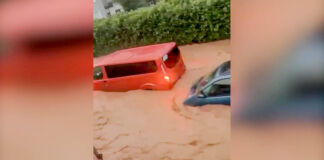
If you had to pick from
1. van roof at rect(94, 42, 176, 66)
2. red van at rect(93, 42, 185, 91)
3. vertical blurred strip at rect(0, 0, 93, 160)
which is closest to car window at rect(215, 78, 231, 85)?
red van at rect(93, 42, 185, 91)

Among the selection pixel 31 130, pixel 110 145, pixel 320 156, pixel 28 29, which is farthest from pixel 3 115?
pixel 320 156

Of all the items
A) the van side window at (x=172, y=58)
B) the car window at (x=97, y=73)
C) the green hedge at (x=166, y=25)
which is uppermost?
the green hedge at (x=166, y=25)

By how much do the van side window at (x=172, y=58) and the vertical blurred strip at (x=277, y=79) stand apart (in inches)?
10.8

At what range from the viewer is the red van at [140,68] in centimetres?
171

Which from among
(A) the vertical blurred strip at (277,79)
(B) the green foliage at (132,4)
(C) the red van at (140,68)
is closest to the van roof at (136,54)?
(C) the red van at (140,68)

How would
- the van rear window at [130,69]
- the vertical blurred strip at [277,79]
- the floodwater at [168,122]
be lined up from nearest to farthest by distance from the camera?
the vertical blurred strip at [277,79]
the floodwater at [168,122]
the van rear window at [130,69]

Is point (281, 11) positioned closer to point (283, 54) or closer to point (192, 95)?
point (283, 54)

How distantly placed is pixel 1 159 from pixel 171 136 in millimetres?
967

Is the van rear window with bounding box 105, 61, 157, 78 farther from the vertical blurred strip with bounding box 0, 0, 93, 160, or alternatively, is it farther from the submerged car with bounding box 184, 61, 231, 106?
the submerged car with bounding box 184, 61, 231, 106

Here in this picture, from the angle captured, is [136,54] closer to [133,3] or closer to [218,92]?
[133,3]

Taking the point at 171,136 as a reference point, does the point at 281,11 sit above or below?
above

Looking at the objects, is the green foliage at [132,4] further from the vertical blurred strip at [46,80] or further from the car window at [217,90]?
the car window at [217,90]

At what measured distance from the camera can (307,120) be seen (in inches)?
59.9

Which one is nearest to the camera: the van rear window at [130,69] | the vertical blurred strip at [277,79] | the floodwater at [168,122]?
the vertical blurred strip at [277,79]
